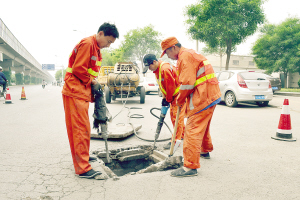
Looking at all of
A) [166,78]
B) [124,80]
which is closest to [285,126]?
[166,78]

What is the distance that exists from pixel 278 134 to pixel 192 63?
2.86m

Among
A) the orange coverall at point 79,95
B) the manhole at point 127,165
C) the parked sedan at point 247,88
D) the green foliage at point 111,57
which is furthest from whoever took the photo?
the green foliage at point 111,57

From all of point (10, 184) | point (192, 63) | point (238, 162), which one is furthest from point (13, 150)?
point (238, 162)

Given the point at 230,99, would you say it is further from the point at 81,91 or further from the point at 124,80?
the point at 81,91

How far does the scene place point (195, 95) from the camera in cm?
281

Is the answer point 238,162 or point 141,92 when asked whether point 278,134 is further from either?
point 141,92

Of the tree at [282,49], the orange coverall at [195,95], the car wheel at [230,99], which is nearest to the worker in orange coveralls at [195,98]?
the orange coverall at [195,95]

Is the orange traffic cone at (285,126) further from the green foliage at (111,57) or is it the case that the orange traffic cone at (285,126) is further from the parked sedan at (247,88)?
the green foliage at (111,57)

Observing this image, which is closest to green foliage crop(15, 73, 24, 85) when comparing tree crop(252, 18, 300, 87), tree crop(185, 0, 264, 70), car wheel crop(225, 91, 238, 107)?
tree crop(185, 0, 264, 70)

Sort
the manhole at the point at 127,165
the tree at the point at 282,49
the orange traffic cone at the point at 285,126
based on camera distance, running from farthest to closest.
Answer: the tree at the point at 282,49 → the orange traffic cone at the point at 285,126 → the manhole at the point at 127,165

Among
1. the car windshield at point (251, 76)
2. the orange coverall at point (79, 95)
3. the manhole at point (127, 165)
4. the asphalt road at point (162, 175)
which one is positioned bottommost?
the manhole at point (127, 165)

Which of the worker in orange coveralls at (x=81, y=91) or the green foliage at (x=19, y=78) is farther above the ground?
the green foliage at (x=19, y=78)

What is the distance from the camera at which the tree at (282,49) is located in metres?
27.3

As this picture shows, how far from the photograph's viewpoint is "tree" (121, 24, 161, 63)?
3669 centimetres
